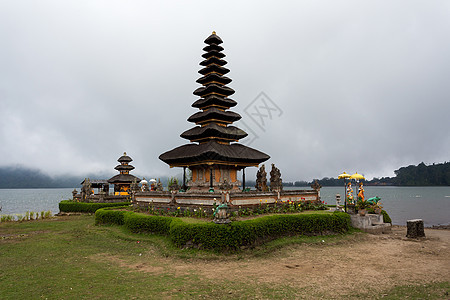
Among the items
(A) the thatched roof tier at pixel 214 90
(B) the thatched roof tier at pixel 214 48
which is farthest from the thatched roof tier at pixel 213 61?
(A) the thatched roof tier at pixel 214 90

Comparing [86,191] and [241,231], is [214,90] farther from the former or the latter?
[86,191]

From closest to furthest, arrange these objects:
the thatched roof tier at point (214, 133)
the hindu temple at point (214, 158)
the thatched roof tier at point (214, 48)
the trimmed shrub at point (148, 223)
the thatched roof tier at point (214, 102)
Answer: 1. the trimmed shrub at point (148, 223)
2. the hindu temple at point (214, 158)
3. the thatched roof tier at point (214, 133)
4. the thatched roof tier at point (214, 102)
5. the thatched roof tier at point (214, 48)

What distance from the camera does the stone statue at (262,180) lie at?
28.0 meters

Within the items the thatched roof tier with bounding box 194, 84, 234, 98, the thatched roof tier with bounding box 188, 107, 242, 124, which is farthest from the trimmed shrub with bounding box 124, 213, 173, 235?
the thatched roof tier with bounding box 194, 84, 234, 98

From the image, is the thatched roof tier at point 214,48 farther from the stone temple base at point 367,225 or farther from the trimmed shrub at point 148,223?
the stone temple base at point 367,225

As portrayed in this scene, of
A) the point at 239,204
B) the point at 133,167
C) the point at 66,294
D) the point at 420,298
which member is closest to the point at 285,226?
the point at 239,204

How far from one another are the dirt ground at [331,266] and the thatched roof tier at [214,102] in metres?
17.6

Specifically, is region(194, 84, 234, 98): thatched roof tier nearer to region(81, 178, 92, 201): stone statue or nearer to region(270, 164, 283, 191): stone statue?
region(270, 164, 283, 191): stone statue

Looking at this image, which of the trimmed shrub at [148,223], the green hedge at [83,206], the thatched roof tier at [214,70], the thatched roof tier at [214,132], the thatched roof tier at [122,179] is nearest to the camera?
the trimmed shrub at [148,223]

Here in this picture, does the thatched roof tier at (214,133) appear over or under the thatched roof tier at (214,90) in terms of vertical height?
under

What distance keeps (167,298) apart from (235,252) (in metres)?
6.12

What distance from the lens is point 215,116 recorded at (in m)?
28.4

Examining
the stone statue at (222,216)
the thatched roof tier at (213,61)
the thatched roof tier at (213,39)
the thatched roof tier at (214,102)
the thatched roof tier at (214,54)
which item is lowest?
the stone statue at (222,216)

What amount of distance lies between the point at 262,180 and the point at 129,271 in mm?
18244
